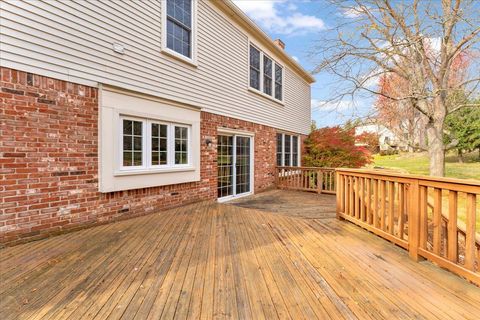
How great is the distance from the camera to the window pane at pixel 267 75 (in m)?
9.13

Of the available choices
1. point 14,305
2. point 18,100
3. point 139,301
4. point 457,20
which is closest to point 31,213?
point 18,100

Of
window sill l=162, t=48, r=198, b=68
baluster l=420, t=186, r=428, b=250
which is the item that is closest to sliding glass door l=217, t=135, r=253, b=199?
window sill l=162, t=48, r=198, b=68

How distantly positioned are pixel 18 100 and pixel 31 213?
61.3 inches

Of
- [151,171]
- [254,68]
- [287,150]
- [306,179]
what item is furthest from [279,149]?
[151,171]

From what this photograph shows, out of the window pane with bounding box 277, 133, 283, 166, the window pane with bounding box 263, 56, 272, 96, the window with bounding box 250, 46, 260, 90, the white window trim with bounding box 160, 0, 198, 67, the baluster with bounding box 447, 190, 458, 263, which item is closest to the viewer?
the baluster with bounding box 447, 190, 458, 263

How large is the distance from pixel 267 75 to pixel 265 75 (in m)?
0.15

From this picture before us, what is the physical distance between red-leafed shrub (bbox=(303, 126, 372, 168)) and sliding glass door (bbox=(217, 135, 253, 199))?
3.85 metres

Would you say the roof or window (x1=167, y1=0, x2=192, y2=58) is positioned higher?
the roof

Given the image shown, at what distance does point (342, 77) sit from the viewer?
6.91 meters

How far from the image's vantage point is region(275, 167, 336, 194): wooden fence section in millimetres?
8312

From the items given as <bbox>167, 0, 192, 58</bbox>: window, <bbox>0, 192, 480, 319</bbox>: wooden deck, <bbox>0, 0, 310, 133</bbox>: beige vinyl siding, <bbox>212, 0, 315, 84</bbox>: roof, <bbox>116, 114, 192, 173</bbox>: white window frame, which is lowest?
<bbox>0, 192, 480, 319</bbox>: wooden deck

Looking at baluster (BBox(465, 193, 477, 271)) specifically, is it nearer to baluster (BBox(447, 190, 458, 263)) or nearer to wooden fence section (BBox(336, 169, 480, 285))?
wooden fence section (BBox(336, 169, 480, 285))

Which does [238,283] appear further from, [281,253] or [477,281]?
[477,281]

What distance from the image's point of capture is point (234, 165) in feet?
25.0
